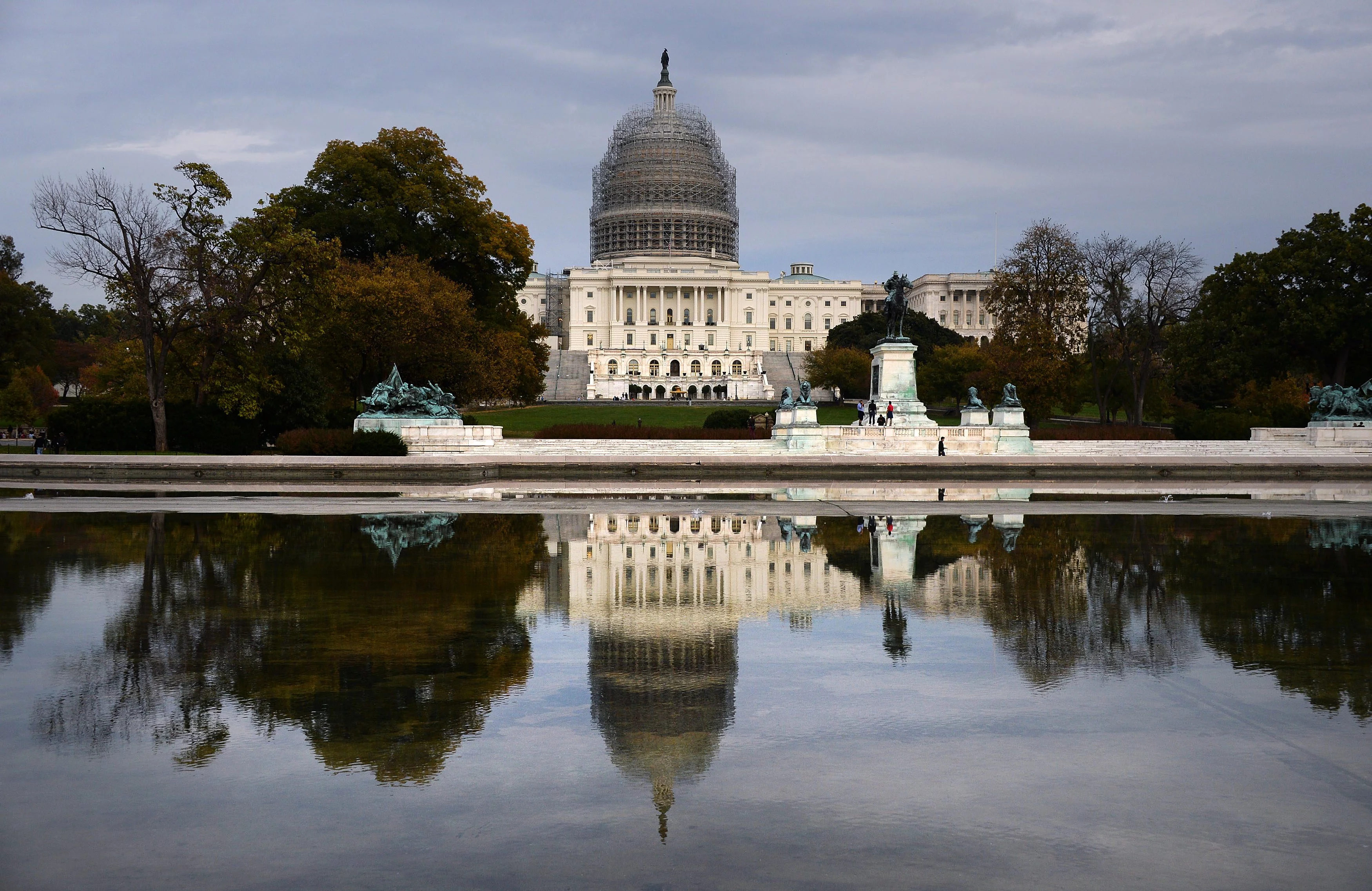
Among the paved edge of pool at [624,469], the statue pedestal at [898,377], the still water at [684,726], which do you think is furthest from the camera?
the statue pedestal at [898,377]

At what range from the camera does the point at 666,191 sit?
5330 inches

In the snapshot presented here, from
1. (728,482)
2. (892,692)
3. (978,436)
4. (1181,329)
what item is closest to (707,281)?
(1181,329)

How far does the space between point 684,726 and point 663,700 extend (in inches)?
20.7

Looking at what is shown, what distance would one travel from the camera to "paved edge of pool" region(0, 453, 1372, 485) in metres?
27.4

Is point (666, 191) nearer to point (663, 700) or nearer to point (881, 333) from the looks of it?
point (881, 333)

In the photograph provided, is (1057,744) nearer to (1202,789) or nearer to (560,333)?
(1202,789)

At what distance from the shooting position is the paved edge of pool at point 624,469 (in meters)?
27.4

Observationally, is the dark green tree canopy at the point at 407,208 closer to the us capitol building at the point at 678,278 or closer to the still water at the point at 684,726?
the still water at the point at 684,726

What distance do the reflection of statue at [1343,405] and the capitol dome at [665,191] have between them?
101860 millimetres

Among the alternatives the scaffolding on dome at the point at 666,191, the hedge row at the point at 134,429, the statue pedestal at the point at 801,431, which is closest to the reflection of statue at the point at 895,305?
the statue pedestal at the point at 801,431

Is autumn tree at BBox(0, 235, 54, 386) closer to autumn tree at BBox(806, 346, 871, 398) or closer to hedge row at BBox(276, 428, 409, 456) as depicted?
hedge row at BBox(276, 428, 409, 456)

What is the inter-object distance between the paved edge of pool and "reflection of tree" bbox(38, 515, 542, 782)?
14555 millimetres

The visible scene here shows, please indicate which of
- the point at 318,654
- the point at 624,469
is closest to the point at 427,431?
the point at 624,469

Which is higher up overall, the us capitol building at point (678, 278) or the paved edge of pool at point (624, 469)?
the us capitol building at point (678, 278)
